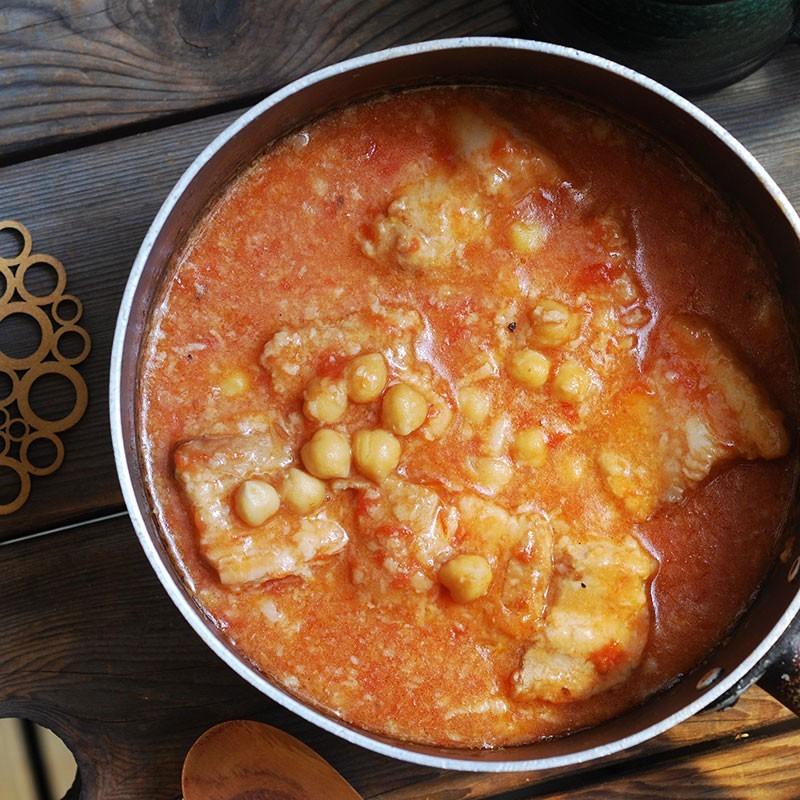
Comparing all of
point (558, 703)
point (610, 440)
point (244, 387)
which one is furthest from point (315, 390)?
point (558, 703)

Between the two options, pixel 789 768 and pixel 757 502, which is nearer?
pixel 757 502

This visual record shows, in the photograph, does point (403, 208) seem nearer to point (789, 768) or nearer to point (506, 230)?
point (506, 230)

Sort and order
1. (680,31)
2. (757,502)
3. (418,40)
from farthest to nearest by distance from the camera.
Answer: (418,40), (757,502), (680,31)

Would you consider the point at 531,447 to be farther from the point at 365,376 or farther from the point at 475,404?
the point at 365,376

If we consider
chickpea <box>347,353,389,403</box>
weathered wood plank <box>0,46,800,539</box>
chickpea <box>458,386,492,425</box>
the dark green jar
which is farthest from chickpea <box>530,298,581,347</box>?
weathered wood plank <box>0,46,800,539</box>

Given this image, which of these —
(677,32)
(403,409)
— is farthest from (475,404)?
(677,32)

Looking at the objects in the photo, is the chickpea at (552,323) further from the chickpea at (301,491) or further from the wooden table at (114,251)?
the wooden table at (114,251)
